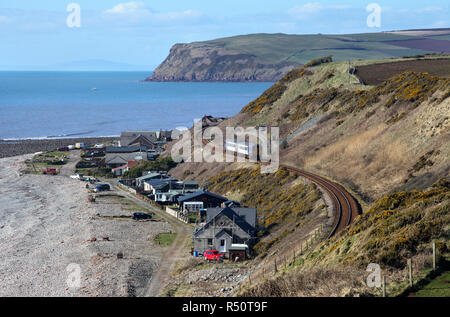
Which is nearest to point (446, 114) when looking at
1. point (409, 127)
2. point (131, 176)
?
point (409, 127)

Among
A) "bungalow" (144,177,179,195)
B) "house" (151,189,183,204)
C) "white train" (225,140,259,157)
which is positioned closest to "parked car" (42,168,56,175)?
"bungalow" (144,177,179,195)

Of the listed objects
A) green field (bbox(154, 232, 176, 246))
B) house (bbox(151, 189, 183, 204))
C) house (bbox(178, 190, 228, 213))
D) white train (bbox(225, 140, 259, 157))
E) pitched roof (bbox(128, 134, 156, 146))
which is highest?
white train (bbox(225, 140, 259, 157))

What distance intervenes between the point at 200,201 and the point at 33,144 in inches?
2937

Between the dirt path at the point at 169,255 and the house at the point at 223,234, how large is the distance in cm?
168

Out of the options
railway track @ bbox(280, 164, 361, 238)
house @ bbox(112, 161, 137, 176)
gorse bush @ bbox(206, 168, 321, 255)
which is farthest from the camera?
house @ bbox(112, 161, 137, 176)

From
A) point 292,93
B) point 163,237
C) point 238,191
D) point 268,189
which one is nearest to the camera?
point 163,237

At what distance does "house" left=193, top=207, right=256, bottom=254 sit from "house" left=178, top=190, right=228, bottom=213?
36.0ft

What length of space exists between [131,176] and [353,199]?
132ft

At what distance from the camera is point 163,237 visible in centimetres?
4581

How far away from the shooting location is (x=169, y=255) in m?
40.8

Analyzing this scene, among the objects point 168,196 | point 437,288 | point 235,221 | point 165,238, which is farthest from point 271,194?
point 437,288

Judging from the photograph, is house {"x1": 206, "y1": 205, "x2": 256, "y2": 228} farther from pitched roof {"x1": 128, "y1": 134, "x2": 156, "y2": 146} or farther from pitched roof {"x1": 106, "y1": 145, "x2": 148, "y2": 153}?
pitched roof {"x1": 128, "y1": 134, "x2": 156, "y2": 146}

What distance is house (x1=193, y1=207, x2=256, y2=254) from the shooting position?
4000 centimetres

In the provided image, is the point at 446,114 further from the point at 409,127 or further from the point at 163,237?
the point at 163,237
